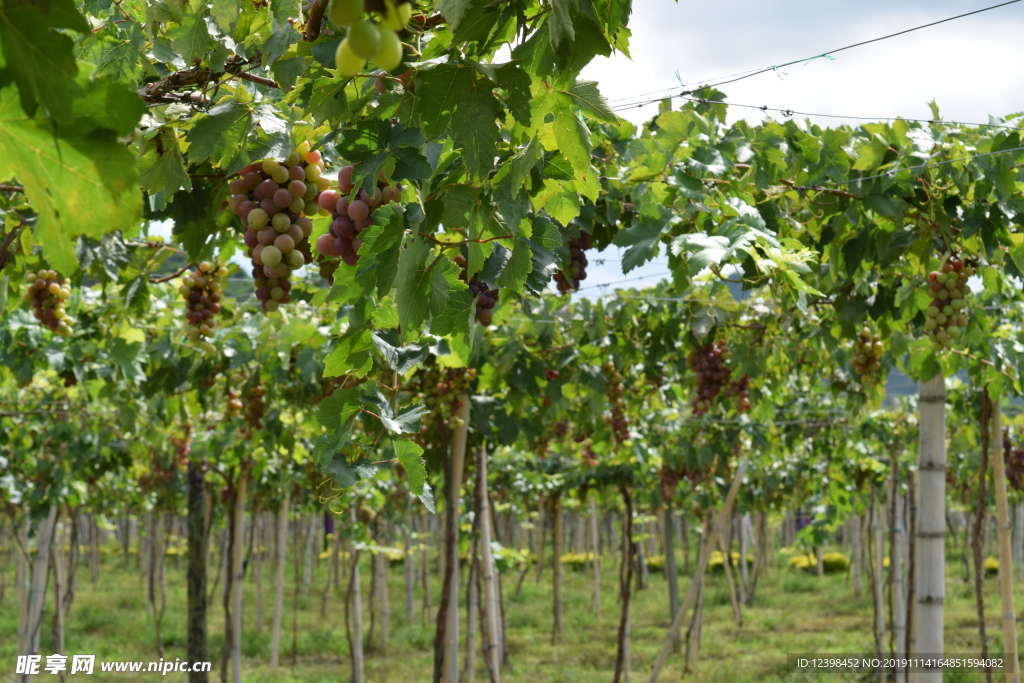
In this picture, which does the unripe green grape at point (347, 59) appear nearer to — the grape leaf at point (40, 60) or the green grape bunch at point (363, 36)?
the green grape bunch at point (363, 36)

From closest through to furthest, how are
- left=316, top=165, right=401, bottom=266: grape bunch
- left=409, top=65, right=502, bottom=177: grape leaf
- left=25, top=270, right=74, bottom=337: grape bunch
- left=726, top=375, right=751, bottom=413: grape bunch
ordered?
left=409, top=65, right=502, bottom=177: grape leaf
left=316, top=165, right=401, bottom=266: grape bunch
left=25, top=270, right=74, bottom=337: grape bunch
left=726, top=375, right=751, bottom=413: grape bunch

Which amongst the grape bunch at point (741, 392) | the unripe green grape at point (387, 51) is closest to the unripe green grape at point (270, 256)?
the unripe green grape at point (387, 51)

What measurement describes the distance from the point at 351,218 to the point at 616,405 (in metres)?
4.72

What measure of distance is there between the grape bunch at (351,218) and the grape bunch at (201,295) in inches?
72.0

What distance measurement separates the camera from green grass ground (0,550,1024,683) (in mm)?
10031

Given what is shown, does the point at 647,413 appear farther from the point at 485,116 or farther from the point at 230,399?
the point at 485,116

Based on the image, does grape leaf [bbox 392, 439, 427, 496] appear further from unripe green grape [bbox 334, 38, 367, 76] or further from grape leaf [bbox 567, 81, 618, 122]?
unripe green grape [bbox 334, 38, 367, 76]

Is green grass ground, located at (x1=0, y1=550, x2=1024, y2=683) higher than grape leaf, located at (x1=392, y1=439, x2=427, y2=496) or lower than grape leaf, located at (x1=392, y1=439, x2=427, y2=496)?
lower

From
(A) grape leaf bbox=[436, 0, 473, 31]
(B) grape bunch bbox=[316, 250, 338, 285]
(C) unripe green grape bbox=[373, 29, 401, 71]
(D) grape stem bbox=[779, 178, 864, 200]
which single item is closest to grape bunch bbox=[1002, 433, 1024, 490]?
(D) grape stem bbox=[779, 178, 864, 200]

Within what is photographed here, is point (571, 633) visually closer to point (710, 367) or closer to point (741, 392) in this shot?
point (741, 392)

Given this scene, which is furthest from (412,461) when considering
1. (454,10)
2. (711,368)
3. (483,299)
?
(711,368)

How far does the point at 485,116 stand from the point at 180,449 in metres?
7.34

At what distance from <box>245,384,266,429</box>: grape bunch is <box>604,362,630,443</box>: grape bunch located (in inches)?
75.8

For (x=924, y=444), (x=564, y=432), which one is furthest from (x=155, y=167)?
(x=564, y=432)
